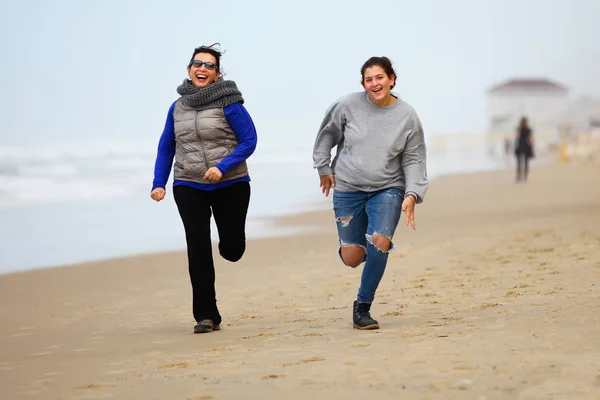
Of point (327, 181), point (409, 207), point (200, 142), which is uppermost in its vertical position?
point (200, 142)

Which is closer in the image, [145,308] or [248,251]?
[145,308]

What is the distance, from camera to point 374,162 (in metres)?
5.84

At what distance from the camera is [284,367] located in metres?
4.66

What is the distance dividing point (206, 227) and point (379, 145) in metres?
Result: 1.18

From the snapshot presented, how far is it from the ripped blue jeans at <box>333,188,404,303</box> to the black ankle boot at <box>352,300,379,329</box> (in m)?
0.04

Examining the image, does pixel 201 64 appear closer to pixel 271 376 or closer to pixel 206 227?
pixel 206 227

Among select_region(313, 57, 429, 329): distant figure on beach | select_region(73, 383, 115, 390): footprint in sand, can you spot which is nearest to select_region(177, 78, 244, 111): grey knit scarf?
select_region(313, 57, 429, 329): distant figure on beach

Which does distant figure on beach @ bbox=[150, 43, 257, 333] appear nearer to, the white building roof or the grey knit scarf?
the grey knit scarf

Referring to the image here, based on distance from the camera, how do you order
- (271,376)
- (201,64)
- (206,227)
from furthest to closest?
(206,227) < (201,64) < (271,376)

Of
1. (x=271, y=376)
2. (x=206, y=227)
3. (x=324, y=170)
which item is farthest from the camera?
(x=206, y=227)

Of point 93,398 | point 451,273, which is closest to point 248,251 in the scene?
point 451,273

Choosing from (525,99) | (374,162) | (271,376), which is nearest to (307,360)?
(271,376)

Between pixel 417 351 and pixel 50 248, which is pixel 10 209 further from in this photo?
pixel 417 351

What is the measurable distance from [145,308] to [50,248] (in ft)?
16.3
